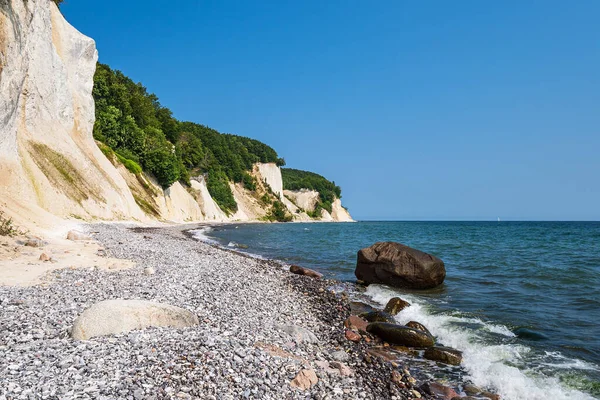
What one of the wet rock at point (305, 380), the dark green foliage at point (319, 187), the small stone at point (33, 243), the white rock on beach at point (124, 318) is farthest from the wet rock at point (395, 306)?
the dark green foliage at point (319, 187)

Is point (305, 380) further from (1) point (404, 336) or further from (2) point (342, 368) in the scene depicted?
(1) point (404, 336)

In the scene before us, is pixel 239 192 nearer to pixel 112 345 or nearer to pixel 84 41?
pixel 84 41

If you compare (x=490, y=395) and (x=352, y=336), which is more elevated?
(x=352, y=336)

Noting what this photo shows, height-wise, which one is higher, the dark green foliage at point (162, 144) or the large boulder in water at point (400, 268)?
the dark green foliage at point (162, 144)

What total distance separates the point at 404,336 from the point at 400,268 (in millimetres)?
7743

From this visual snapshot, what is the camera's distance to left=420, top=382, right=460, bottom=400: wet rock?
7.05 metres

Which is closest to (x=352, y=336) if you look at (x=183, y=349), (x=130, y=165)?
(x=183, y=349)

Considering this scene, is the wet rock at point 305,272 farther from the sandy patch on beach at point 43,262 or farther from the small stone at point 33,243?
the small stone at point 33,243

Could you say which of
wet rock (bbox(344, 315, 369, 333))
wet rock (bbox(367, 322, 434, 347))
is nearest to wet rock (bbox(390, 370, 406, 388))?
wet rock (bbox(367, 322, 434, 347))

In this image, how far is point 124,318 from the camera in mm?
7109

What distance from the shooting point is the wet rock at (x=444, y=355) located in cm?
875

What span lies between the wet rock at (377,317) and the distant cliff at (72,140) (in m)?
17.3

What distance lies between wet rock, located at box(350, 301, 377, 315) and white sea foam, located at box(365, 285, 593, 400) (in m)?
1.14

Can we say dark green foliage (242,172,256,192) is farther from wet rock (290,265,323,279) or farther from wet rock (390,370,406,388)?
wet rock (390,370,406,388)
